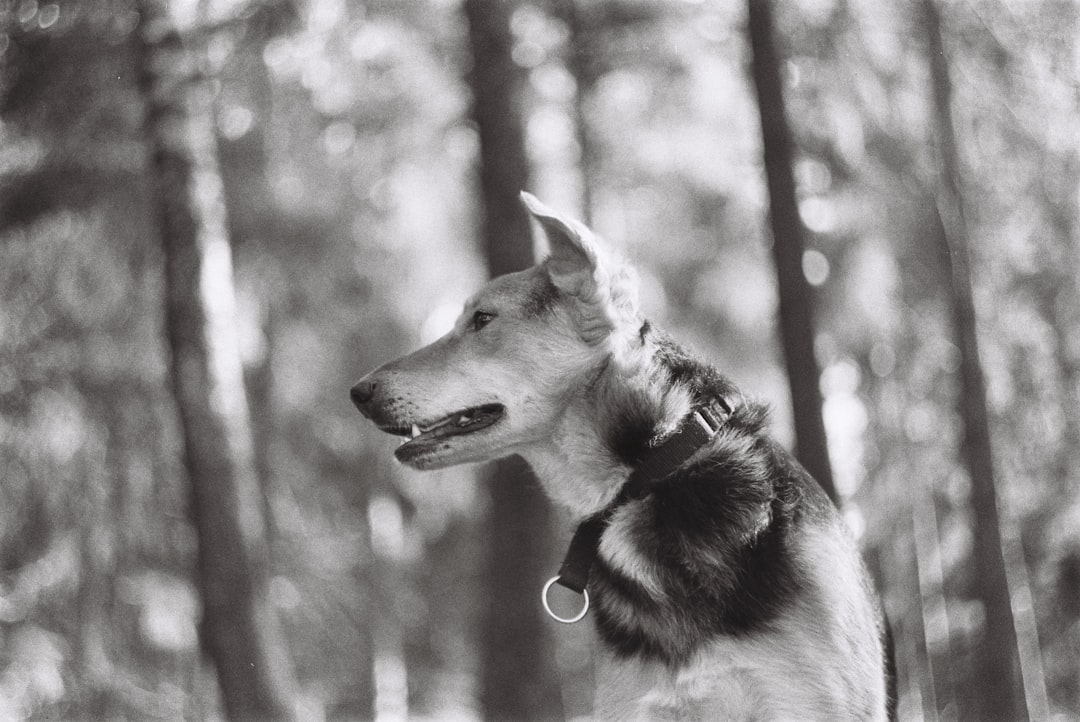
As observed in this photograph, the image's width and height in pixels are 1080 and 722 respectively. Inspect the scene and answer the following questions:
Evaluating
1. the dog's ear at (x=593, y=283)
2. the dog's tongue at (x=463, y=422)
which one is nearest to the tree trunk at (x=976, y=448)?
Result: the dog's ear at (x=593, y=283)

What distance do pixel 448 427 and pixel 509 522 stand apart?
4448 millimetres

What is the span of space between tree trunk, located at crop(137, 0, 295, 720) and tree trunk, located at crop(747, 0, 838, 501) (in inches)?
180

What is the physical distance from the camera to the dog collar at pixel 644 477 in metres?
4.44

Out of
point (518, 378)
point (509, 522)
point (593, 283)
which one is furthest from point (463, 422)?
point (509, 522)

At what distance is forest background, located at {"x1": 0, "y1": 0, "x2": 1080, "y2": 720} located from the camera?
30.5 ft

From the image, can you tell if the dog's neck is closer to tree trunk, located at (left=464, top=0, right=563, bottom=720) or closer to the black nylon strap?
the black nylon strap

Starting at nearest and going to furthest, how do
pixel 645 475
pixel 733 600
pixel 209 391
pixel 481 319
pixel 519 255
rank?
pixel 733 600, pixel 645 475, pixel 481 319, pixel 209 391, pixel 519 255

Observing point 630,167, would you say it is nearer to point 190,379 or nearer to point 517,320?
point 190,379

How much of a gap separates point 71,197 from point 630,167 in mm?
6788

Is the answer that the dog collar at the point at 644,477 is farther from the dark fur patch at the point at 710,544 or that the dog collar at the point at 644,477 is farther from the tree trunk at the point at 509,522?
the tree trunk at the point at 509,522

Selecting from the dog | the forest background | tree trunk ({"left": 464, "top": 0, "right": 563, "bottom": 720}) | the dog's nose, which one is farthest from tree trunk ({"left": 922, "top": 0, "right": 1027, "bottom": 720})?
the dog's nose

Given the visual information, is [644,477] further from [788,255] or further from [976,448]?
[976,448]

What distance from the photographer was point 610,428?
4.68m

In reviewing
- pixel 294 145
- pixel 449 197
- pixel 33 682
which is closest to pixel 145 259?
pixel 294 145
